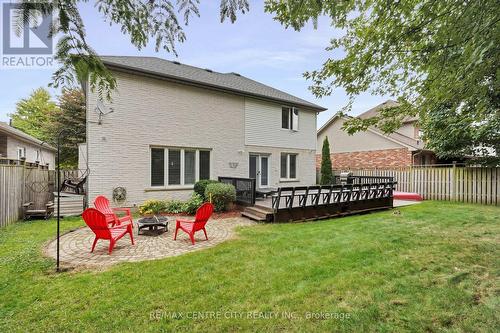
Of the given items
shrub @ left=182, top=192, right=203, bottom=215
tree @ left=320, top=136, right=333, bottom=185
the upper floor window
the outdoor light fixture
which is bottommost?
shrub @ left=182, top=192, right=203, bottom=215

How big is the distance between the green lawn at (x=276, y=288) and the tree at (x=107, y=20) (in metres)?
2.90

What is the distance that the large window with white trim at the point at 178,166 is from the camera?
11.2 m

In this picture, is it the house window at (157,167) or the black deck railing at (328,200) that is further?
the house window at (157,167)

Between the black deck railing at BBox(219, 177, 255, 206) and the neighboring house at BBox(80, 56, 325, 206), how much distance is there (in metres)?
2.16

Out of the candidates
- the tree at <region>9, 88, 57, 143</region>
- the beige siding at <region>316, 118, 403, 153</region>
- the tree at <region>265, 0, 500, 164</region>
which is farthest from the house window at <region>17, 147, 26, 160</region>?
the beige siding at <region>316, 118, 403, 153</region>

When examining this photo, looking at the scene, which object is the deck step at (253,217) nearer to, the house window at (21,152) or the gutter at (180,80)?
the gutter at (180,80)

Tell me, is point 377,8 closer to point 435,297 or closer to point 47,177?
point 435,297

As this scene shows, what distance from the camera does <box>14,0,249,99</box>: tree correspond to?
2.49 metres

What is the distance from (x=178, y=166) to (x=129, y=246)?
6.19m

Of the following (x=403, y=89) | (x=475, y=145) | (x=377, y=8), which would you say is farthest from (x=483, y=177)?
(x=377, y=8)

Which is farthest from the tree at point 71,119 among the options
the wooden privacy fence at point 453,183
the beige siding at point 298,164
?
the wooden privacy fence at point 453,183

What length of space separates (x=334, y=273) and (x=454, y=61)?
3629 millimetres

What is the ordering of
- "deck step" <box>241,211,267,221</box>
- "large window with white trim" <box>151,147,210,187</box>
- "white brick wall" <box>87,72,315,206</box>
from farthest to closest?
"large window with white trim" <box>151,147,210,187</box> < "white brick wall" <box>87,72,315,206</box> < "deck step" <box>241,211,267,221</box>

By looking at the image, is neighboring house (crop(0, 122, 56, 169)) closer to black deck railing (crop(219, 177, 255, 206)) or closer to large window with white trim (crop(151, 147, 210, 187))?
large window with white trim (crop(151, 147, 210, 187))
